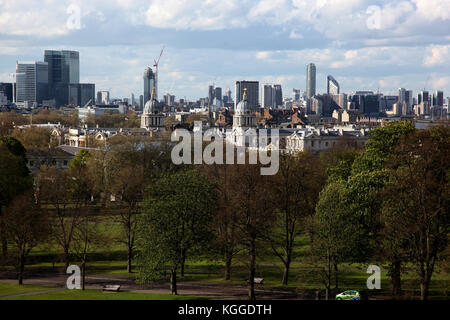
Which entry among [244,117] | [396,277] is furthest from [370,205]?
A: [244,117]

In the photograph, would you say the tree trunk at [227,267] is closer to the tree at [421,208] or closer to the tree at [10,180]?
the tree at [421,208]

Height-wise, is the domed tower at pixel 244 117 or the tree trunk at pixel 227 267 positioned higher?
the domed tower at pixel 244 117

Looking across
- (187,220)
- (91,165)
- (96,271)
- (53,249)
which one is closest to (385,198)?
(187,220)

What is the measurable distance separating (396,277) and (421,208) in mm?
3493

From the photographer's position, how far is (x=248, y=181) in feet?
116

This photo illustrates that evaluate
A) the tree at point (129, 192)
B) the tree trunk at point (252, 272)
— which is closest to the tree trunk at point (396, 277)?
the tree trunk at point (252, 272)

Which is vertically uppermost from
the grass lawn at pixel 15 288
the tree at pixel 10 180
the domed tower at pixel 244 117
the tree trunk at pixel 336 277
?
the domed tower at pixel 244 117

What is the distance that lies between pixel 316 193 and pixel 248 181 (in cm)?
978

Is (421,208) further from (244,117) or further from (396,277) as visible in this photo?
(244,117)

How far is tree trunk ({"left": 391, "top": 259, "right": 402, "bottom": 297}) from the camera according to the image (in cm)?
3105

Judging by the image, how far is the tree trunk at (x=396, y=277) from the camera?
102ft

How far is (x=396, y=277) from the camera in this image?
103ft

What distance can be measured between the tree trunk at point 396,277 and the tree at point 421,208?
60 centimetres
